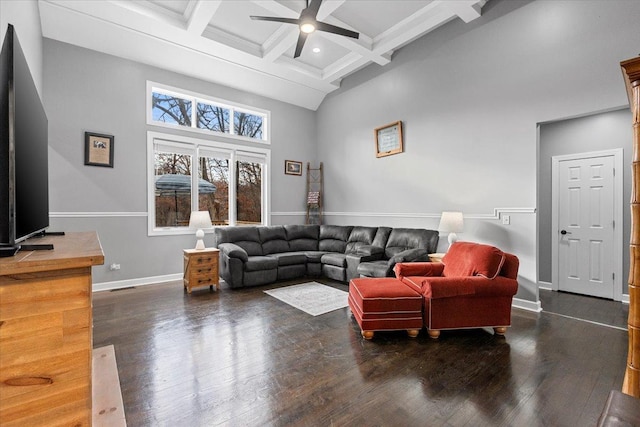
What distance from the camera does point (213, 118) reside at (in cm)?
539

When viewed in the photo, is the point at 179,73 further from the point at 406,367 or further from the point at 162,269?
the point at 406,367

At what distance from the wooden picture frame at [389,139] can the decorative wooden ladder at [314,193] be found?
1693 mm

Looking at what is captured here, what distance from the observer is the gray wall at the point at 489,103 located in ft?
10.2

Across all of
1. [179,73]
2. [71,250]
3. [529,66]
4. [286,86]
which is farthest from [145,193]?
[529,66]

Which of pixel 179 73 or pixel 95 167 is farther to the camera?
pixel 179 73

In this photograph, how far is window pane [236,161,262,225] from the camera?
18.8 ft

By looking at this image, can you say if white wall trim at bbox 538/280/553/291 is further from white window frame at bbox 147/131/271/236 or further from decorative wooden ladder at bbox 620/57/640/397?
white window frame at bbox 147/131/271/236

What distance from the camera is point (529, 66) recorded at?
3523mm

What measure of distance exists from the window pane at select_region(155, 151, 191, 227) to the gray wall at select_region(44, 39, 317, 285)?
0.23 m

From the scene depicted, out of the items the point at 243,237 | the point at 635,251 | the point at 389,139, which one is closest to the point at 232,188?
the point at 243,237

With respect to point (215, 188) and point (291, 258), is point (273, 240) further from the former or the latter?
point (215, 188)

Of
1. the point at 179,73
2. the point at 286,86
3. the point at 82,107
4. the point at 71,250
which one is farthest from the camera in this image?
the point at 286,86

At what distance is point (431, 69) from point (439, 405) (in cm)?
449

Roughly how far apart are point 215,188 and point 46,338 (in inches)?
182
